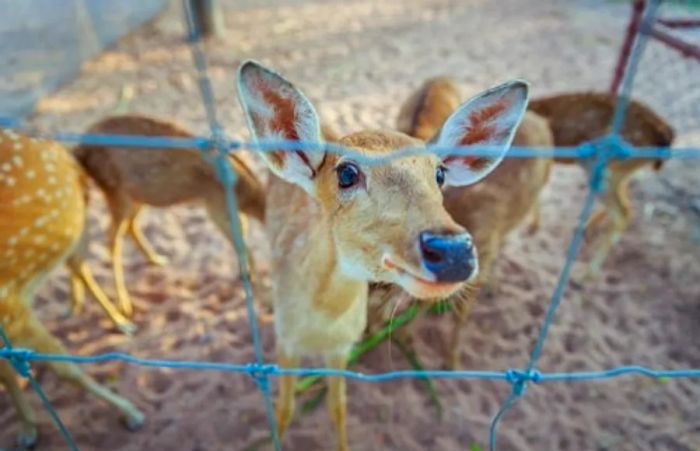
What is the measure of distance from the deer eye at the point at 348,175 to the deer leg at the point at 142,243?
2.23 m

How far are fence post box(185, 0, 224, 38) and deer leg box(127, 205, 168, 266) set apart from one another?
13.5 ft

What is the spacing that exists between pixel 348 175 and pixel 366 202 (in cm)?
10

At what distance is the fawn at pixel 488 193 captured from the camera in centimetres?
301

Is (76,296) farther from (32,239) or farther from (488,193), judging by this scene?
(488,193)

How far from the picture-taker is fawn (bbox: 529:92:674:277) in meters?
3.70

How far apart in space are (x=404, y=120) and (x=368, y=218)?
1882mm

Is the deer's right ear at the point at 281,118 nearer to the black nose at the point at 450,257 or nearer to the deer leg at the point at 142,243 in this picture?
the black nose at the point at 450,257

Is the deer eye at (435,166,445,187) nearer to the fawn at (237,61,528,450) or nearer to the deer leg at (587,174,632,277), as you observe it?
the fawn at (237,61,528,450)

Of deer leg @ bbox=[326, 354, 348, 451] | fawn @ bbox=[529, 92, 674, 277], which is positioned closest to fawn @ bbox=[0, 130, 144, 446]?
deer leg @ bbox=[326, 354, 348, 451]

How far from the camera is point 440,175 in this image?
1.84m

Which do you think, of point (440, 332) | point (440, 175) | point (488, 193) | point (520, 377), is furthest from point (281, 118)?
point (440, 332)

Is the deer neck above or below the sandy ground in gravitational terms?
above

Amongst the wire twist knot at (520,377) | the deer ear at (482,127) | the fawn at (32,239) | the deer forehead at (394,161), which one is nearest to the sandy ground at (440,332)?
the fawn at (32,239)

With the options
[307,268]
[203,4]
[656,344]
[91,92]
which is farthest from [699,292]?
[203,4]
